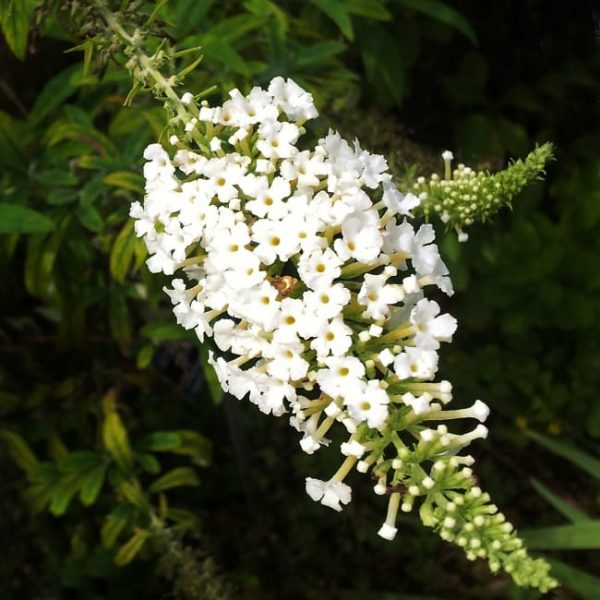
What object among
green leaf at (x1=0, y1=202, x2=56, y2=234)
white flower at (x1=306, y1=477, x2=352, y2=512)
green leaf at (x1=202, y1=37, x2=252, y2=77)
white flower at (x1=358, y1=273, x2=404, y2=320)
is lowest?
white flower at (x1=306, y1=477, x2=352, y2=512)

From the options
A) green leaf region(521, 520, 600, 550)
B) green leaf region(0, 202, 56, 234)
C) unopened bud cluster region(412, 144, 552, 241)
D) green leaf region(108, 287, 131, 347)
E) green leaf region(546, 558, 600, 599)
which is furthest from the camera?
green leaf region(108, 287, 131, 347)

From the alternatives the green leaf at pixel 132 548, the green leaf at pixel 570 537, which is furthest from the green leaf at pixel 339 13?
the green leaf at pixel 132 548

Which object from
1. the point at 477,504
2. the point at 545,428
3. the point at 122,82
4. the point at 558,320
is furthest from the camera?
the point at 545,428

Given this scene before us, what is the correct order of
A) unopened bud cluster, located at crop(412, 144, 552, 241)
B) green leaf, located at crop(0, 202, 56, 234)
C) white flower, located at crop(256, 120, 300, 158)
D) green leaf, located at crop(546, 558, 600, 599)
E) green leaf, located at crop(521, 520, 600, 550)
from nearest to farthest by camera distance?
white flower, located at crop(256, 120, 300, 158), unopened bud cluster, located at crop(412, 144, 552, 241), green leaf, located at crop(0, 202, 56, 234), green leaf, located at crop(521, 520, 600, 550), green leaf, located at crop(546, 558, 600, 599)

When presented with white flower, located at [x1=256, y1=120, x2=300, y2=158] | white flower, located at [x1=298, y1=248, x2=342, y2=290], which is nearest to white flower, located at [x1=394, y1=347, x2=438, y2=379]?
white flower, located at [x1=298, y1=248, x2=342, y2=290]

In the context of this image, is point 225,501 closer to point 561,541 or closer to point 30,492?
point 30,492

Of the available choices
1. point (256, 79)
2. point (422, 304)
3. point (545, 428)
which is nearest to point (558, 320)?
point (545, 428)

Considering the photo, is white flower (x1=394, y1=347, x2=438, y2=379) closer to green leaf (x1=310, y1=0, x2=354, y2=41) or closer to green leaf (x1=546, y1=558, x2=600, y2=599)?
green leaf (x1=310, y1=0, x2=354, y2=41)

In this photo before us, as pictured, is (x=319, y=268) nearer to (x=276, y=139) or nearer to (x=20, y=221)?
(x=276, y=139)
